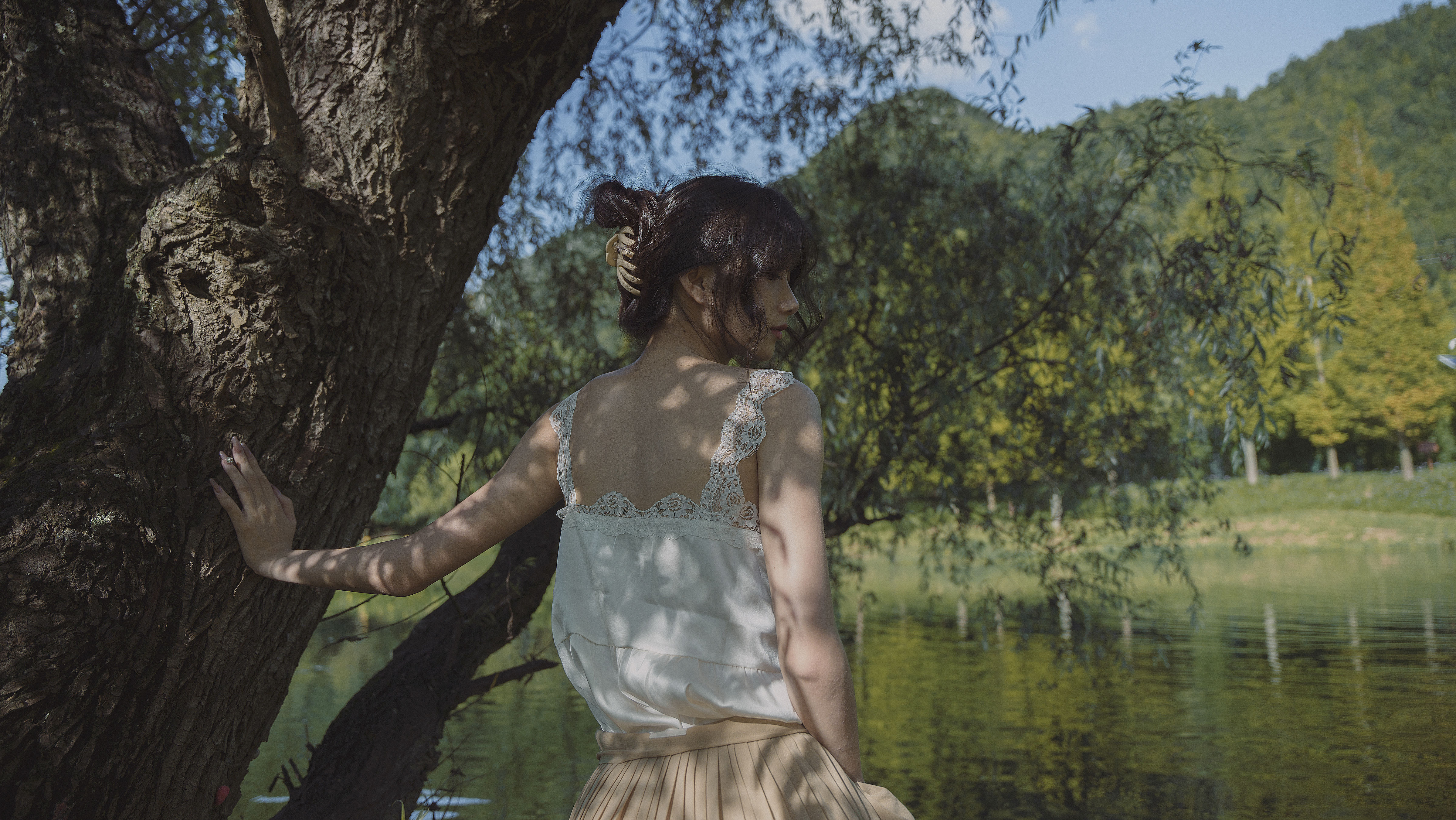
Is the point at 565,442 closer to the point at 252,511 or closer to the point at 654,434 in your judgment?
the point at 654,434

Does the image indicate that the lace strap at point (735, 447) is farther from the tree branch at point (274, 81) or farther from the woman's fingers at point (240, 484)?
the tree branch at point (274, 81)

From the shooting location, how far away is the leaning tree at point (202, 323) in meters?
1.55

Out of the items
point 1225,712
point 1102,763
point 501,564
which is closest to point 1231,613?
point 1225,712

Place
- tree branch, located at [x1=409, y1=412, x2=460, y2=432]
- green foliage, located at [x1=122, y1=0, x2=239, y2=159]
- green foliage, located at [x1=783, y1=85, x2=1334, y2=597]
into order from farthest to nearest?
green foliage, located at [x1=783, y1=85, x2=1334, y2=597]
tree branch, located at [x1=409, y1=412, x2=460, y2=432]
green foliage, located at [x1=122, y1=0, x2=239, y2=159]

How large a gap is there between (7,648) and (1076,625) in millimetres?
5646

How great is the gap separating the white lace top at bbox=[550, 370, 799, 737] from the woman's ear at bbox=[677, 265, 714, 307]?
0.17 metres

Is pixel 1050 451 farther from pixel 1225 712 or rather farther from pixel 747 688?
pixel 747 688

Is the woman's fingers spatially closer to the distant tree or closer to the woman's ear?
the woman's ear

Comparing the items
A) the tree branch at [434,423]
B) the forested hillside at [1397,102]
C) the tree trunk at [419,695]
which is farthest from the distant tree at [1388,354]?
the tree trunk at [419,695]

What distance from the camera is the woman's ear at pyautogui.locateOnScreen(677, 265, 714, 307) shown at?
1.49 metres

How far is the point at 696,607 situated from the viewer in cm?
137

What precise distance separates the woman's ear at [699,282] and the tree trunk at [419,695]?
80.8 inches

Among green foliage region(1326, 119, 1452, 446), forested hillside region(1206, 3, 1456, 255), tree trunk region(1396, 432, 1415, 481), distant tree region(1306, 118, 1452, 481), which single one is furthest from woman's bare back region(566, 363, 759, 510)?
forested hillside region(1206, 3, 1456, 255)

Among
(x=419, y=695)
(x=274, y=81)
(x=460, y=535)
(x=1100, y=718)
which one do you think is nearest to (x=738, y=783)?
(x=460, y=535)
